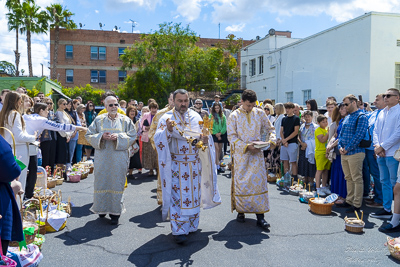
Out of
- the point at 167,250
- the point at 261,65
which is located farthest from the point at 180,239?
the point at 261,65

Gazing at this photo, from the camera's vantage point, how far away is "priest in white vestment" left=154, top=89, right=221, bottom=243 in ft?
16.3

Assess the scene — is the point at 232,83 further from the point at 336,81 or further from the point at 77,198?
the point at 77,198

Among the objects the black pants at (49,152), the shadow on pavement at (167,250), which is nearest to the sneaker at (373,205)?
the shadow on pavement at (167,250)

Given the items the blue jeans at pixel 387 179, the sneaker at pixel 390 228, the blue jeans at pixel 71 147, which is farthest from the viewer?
the blue jeans at pixel 71 147

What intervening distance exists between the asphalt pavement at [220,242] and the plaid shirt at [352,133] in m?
1.23

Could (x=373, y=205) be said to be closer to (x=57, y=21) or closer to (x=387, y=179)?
(x=387, y=179)

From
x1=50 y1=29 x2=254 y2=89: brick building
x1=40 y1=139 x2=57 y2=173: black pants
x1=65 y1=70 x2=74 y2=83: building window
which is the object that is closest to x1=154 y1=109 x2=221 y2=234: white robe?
x1=40 y1=139 x2=57 y2=173: black pants

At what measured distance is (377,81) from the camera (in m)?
18.7

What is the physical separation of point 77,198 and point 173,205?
3574 millimetres

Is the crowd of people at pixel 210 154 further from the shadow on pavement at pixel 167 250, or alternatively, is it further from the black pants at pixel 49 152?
the black pants at pixel 49 152

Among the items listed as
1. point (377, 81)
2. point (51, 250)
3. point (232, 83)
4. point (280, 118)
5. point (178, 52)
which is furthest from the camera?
point (232, 83)

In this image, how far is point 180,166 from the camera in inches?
200

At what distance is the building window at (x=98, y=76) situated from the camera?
4072cm

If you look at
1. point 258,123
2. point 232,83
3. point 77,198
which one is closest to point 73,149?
point 77,198
